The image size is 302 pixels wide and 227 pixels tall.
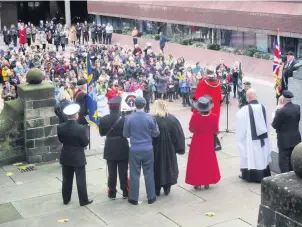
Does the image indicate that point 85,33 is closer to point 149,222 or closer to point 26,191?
point 26,191

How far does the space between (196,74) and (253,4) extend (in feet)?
32.1

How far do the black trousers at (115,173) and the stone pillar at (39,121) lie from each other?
2.89 metres

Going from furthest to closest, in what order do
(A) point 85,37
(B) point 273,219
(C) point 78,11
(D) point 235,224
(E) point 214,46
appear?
(C) point 78,11
(A) point 85,37
(E) point 214,46
(D) point 235,224
(B) point 273,219

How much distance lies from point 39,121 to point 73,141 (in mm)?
3053

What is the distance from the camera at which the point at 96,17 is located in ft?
161

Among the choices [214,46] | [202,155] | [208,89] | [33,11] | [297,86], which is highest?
[33,11]

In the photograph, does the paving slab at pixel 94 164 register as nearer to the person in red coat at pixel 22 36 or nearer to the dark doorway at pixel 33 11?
the person in red coat at pixel 22 36

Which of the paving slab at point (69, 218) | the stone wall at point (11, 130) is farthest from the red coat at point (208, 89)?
the paving slab at point (69, 218)

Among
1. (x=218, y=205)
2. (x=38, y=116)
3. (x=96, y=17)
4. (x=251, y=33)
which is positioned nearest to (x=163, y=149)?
(x=218, y=205)

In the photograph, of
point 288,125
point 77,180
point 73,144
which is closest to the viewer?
point 73,144

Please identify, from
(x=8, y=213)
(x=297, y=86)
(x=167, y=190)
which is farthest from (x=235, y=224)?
(x=8, y=213)

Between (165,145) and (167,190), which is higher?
(165,145)

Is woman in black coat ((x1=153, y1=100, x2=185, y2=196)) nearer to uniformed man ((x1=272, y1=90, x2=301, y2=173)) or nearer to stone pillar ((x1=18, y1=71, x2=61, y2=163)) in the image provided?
uniformed man ((x1=272, y1=90, x2=301, y2=173))

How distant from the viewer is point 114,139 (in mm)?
8539
